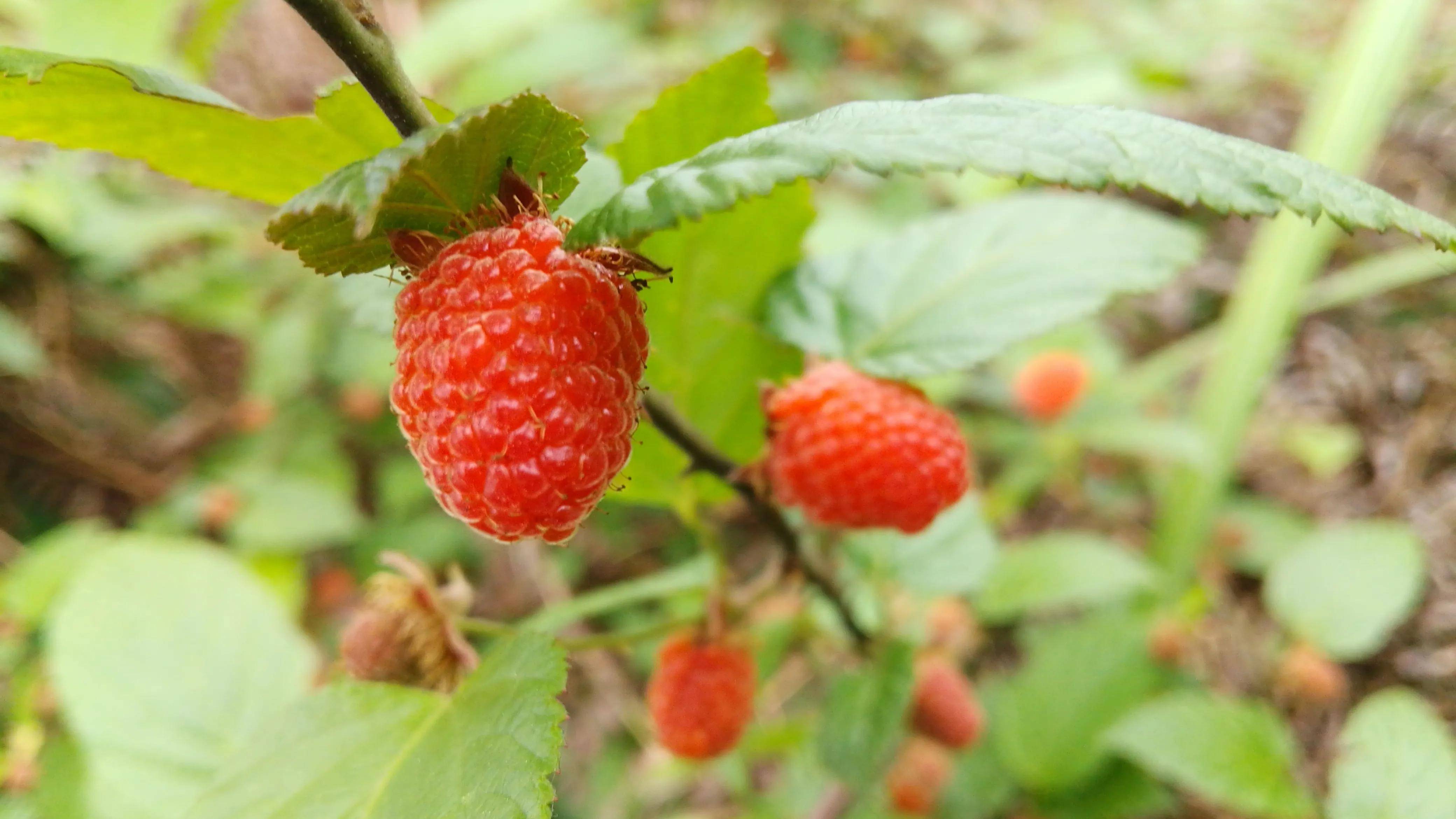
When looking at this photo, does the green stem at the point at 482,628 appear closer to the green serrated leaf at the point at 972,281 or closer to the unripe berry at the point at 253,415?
the green serrated leaf at the point at 972,281

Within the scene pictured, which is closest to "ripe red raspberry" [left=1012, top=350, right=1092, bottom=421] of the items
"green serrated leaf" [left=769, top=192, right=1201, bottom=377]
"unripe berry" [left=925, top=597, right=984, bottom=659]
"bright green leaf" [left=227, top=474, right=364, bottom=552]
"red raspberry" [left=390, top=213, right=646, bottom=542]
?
"unripe berry" [left=925, top=597, right=984, bottom=659]

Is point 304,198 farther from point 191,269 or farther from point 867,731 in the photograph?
point 191,269

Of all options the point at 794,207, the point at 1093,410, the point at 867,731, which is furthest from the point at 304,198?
the point at 1093,410

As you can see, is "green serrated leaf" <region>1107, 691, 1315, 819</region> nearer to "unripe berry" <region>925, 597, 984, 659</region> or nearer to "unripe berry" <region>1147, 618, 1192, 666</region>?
"unripe berry" <region>1147, 618, 1192, 666</region>

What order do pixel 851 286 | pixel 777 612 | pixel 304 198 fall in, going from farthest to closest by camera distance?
pixel 777 612, pixel 851 286, pixel 304 198

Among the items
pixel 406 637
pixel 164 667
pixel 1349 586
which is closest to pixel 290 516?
pixel 164 667

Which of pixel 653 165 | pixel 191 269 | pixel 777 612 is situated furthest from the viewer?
pixel 191 269
